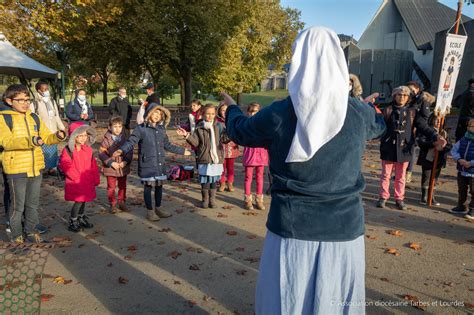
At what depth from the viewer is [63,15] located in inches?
686

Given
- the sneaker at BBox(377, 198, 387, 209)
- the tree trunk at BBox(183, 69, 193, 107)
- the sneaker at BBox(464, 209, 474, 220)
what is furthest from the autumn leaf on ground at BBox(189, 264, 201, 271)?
the tree trunk at BBox(183, 69, 193, 107)

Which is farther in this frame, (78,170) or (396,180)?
(396,180)

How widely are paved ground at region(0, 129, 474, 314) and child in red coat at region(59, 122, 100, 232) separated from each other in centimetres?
58

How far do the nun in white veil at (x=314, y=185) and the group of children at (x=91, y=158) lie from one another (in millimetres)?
3377

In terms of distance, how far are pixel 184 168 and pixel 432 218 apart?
18.4 ft

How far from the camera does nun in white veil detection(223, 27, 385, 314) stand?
2.00 metres

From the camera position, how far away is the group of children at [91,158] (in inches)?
194

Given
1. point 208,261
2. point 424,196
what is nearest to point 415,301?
point 208,261

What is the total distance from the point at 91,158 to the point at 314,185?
456 centimetres

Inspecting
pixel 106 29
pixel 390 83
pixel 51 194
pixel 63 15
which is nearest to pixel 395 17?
pixel 390 83

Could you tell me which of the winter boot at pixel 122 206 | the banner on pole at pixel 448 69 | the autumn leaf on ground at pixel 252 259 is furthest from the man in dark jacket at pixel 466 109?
the winter boot at pixel 122 206

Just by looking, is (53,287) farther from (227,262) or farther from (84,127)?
(84,127)

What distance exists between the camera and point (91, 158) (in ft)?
19.0

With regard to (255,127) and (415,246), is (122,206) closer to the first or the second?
(415,246)
